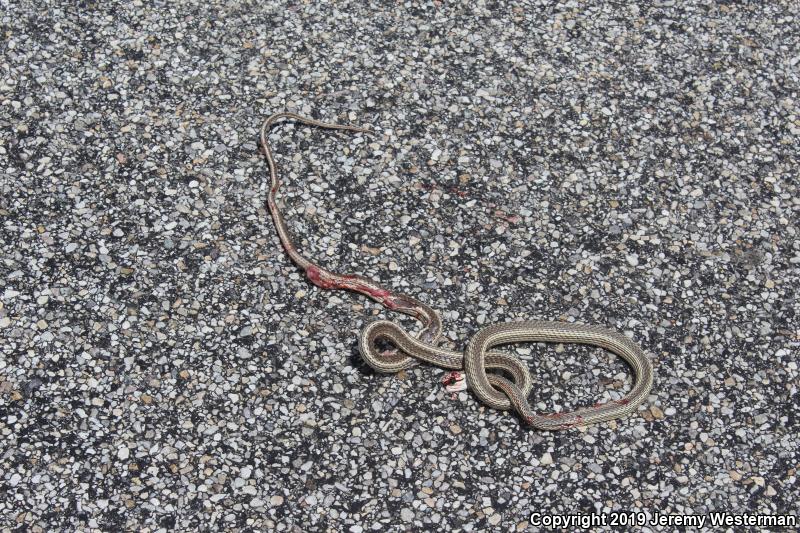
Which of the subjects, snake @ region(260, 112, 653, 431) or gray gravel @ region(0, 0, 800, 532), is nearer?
gray gravel @ region(0, 0, 800, 532)

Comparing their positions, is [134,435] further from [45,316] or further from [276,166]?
[276,166]

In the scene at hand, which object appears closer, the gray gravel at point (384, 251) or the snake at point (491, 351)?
the gray gravel at point (384, 251)

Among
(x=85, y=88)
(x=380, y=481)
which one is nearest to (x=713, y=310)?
(x=380, y=481)

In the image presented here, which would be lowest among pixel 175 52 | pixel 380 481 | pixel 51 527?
pixel 51 527
